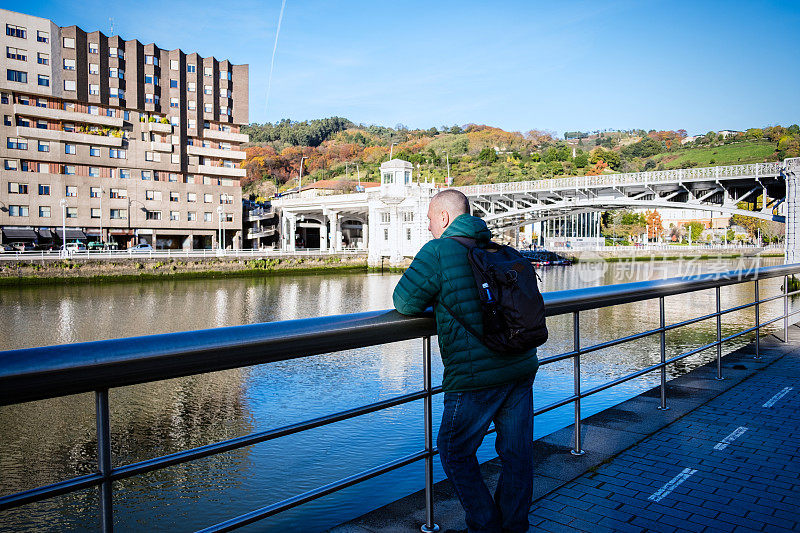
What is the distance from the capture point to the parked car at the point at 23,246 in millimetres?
41141

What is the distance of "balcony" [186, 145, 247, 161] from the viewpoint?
54278 mm

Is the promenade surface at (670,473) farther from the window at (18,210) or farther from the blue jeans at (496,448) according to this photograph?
the window at (18,210)

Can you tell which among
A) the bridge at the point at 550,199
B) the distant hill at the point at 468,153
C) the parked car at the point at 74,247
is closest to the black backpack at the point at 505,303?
the bridge at the point at 550,199

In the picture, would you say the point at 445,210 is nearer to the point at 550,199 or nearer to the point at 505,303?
the point at 505,303

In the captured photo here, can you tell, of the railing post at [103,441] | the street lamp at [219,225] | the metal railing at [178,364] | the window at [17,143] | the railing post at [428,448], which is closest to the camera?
the metal railing at [178,364]

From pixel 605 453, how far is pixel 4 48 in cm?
5311

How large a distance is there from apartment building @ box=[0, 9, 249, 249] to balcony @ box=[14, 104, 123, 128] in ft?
0.23

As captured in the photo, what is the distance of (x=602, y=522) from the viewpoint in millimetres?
2840

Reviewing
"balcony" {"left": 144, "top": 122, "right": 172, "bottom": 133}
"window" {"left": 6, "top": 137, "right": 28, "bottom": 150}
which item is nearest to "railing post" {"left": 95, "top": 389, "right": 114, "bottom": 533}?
"window" {"left": 6, "top": 137, "right": 28, "bottom": 150}

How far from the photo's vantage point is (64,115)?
47.3 metres

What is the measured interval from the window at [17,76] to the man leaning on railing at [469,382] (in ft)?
174

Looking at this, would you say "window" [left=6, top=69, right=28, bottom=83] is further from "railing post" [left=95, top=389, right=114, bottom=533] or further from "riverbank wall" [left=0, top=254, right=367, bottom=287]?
"railing post" [left=95, top=389, right=114, bottom=533]

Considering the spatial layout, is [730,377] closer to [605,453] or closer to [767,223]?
[605,453]

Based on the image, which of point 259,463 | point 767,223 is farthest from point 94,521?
point 767,223
